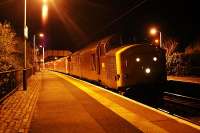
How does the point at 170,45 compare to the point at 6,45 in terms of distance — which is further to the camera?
the point at 170,45

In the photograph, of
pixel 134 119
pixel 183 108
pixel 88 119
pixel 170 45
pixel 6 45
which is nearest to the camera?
pixel 134 119

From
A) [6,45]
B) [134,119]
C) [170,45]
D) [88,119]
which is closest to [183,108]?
[134,119]

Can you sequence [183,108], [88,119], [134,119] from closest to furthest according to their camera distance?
[134,119], [88,119], [183,108]

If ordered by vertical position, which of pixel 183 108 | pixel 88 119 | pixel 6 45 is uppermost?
pixel 6 45

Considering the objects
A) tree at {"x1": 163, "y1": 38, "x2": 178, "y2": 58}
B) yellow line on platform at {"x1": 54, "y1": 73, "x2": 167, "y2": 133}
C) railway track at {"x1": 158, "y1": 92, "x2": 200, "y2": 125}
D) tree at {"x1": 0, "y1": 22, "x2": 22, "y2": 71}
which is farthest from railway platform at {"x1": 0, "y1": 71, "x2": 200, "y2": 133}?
tree at {"x1": 163, "y1": 38, "x2": 178, "y2": 58}

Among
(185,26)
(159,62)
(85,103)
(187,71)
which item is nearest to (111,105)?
(85,103)

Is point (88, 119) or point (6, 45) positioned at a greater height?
point (6, 45)

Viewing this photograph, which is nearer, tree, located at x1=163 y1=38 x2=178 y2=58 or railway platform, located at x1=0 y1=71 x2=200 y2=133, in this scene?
railway platform, located at x1=0 y1=71 x2=200 y2=133

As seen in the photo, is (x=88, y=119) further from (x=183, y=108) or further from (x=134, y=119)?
(x=183, y=108)

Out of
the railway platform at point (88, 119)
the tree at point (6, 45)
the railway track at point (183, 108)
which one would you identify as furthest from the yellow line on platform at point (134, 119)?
the tree at point (6, 45)

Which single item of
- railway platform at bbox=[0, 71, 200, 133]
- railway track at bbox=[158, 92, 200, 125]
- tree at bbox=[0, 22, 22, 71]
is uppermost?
tree at bbox=[0, 22, 22, 71]

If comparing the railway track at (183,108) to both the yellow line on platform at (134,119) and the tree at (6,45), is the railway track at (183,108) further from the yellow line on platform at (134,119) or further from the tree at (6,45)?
the tree at (6,45)

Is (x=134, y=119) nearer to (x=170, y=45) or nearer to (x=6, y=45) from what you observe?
(x=6, y=45)

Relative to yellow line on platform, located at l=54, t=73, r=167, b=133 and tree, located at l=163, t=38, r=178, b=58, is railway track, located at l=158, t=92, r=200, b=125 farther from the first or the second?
tree, located at l=163, t=38, r=178, b=58
